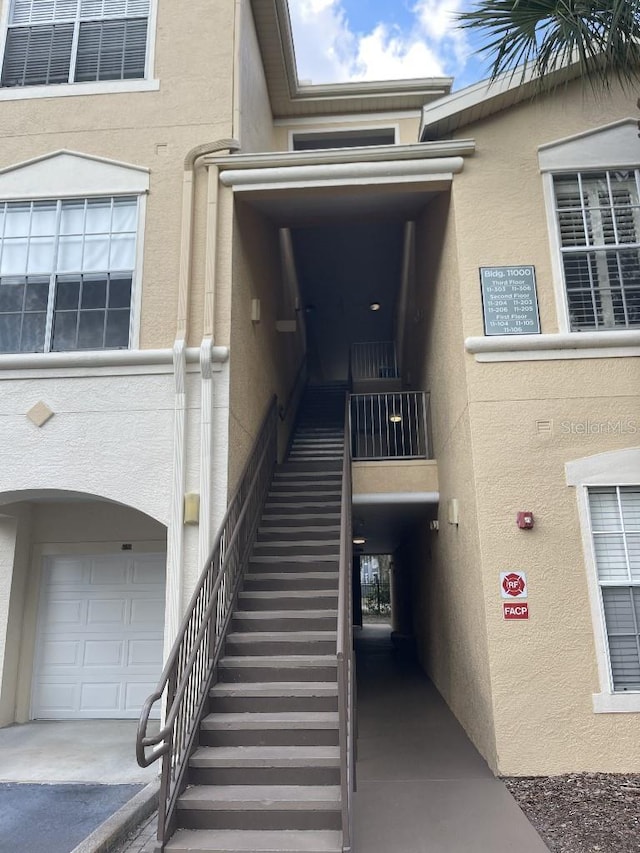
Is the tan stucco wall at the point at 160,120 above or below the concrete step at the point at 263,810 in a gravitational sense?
above

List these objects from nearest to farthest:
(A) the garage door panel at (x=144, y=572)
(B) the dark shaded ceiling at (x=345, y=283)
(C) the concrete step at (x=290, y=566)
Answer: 1. (C) the concrete step at (x=290, y=566)
2. (A) the garage door panel at (x=144, y=572)
3. (B) the dark shaded ceiling at (x=345, y=283)

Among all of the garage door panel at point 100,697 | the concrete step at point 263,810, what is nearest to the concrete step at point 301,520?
the garage door panel at point 100,697

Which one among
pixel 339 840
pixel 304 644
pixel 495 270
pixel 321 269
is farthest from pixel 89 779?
pixel 321 269

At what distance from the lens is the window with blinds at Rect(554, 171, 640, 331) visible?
21.1ft

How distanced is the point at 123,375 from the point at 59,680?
13.5 feet

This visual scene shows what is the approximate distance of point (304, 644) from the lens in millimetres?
5590

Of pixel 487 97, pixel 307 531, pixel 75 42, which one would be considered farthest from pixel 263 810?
pixel 75 42

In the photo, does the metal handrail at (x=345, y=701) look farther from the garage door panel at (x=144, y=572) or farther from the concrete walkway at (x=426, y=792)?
the garage door panel at (x=144, y=572)

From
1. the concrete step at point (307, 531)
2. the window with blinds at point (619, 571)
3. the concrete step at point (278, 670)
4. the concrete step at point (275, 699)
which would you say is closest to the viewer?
the concrete step at point (275, 699)

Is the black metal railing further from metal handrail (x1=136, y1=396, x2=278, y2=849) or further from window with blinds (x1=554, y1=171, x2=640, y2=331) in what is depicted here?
window with blinds (x1=554, y1=171, x2=640, y2=331)

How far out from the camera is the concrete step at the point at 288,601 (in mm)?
6152

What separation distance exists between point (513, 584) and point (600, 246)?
3.64 m

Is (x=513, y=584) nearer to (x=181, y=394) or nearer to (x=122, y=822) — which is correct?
(x=122, y=822)

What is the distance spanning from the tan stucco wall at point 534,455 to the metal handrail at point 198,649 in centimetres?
234
